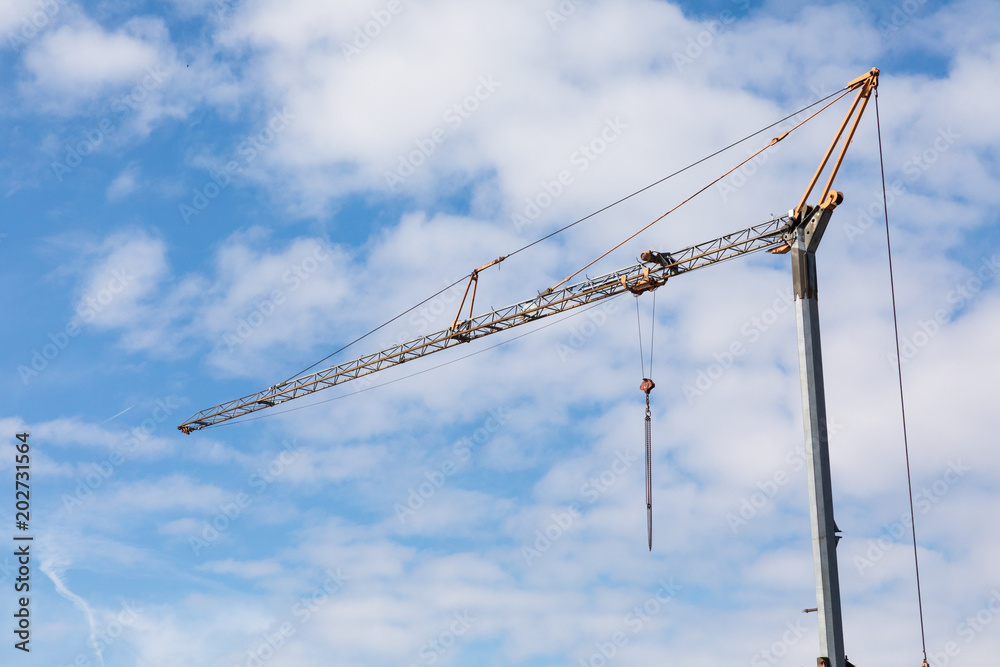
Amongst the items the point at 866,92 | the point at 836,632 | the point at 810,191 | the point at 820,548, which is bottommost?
the point at 836,632

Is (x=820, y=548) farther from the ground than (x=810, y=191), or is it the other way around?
(x=810, y=191)

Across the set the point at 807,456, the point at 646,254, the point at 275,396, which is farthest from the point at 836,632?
the point at 275,396

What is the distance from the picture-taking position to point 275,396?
10900 centimetres

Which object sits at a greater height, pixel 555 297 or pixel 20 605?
pixel 555 297

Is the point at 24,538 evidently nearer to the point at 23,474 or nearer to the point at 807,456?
the point at 23,474

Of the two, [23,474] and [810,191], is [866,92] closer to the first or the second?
[810,191]

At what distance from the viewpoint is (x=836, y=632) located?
1924 inches

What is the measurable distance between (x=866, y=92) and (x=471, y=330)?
37.6 m

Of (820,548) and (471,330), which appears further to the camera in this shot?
(471,330)

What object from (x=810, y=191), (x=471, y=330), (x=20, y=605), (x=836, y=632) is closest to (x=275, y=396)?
(x=471, y=330)

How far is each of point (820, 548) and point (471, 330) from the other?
44.3 metres

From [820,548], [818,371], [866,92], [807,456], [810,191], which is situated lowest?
[820,548]

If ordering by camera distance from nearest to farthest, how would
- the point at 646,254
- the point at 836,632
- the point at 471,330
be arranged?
1. the point at 836,632
2. the point at 646,254
3. the point at 471,330

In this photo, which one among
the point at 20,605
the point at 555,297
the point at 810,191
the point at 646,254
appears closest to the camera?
the point at 810,191
